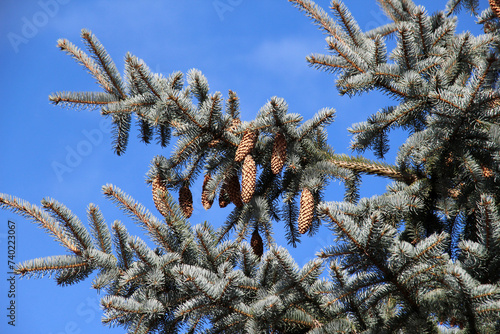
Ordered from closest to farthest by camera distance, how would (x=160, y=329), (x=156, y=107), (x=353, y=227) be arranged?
(x=353, y=227), (x=160, y=329), (x=156, y=107)

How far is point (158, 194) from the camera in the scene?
329cm

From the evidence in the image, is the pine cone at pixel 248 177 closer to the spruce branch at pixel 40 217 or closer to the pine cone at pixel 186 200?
the pine cone at pixel 186 200

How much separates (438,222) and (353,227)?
5.55 ft

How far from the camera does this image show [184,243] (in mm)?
2926

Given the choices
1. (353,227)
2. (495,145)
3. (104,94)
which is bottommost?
(353,227)

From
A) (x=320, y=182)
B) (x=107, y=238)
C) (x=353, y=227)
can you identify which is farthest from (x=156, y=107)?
(x=353, y=227)

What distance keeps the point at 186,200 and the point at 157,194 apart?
0.94ft

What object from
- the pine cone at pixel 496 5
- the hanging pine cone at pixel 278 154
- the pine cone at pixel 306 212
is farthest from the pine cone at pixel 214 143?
the pine cone at pixel 496 5

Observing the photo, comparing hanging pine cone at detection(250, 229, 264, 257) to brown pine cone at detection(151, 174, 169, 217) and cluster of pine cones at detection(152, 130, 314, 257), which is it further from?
brown pine cone at detection(151, 174, 169, 217)

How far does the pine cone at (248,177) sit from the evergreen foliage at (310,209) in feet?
0.04

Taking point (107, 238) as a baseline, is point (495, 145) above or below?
below

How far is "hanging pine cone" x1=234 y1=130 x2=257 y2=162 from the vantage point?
3.30 m

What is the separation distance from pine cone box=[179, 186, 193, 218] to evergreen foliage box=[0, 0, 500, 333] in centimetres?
2

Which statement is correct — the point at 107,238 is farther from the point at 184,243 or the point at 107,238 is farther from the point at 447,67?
the point at 447,67
